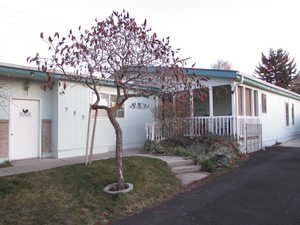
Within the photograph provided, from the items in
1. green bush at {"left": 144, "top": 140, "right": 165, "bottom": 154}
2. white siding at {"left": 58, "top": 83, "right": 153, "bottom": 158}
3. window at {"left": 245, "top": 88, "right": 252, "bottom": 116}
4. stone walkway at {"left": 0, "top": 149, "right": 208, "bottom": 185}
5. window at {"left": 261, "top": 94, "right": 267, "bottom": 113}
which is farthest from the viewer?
window at {"left": 261, "top": 94, "right": 267, "bottom": 113}

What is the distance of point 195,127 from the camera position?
9438 millimetres

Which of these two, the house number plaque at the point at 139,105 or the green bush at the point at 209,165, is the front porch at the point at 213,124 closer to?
the house number plaque at the point at 139,105

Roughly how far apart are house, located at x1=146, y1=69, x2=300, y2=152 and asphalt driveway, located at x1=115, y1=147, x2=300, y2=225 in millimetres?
2802

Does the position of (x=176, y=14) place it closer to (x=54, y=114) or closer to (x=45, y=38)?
(x=54, y=114)

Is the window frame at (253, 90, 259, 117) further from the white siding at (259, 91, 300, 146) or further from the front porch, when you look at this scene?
the front porch

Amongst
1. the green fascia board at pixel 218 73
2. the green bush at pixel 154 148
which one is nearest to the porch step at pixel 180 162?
the green bush at pixel 154 148

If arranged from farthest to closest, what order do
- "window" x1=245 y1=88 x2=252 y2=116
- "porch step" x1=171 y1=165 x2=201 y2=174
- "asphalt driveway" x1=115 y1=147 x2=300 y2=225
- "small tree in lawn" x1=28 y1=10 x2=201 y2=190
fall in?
"window" x1=245 y1=88 x2=252 y2=116, "porch step" x1=171 y1=165 x2=201 y2=174, "small tree in lawn" x1=28 y1=10 x2=201 y2=190, "asphalt driveway" x1=115 y1=147 x2=300 y2=225

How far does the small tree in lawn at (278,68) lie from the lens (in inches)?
1252

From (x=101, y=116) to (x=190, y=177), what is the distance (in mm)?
4515

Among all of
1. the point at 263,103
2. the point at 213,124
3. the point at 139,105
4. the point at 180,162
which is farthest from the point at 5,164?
the point at 263,103

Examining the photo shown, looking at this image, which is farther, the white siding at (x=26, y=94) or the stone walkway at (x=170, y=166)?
the white siding at (x=26, y=94)

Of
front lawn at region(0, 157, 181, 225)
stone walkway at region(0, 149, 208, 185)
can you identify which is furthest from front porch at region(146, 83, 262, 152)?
front lawn at region(0, 157, 181, 225)

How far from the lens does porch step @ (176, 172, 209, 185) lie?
5790 mm

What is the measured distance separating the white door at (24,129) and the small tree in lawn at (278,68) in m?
33.6
